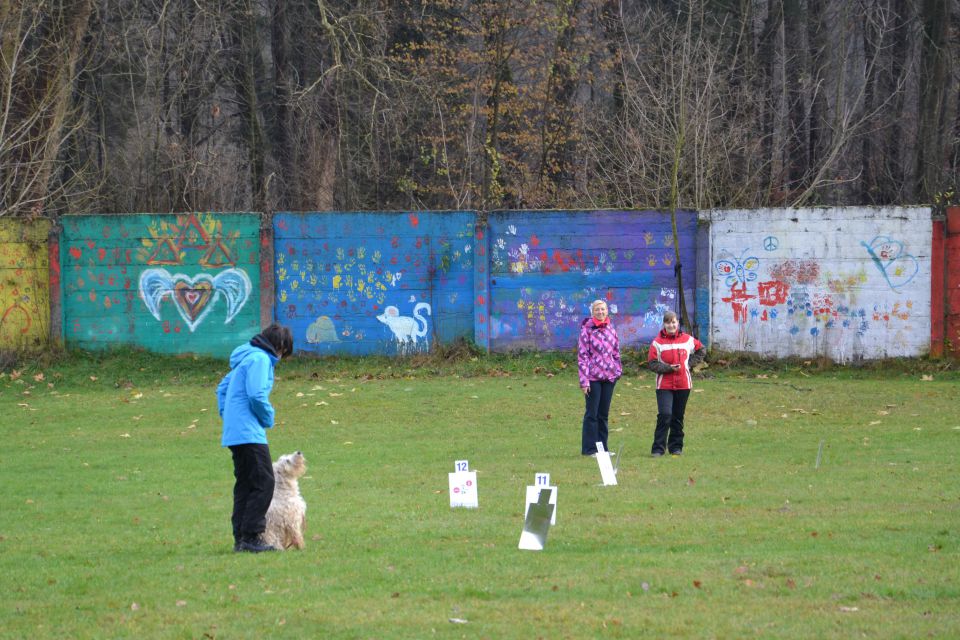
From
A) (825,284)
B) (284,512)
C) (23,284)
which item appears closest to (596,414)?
(284,512)

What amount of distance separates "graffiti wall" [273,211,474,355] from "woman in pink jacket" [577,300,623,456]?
938 centimetres

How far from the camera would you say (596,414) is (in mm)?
14852

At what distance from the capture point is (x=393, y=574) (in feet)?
28.1

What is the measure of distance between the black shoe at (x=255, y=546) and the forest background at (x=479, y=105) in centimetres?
1856

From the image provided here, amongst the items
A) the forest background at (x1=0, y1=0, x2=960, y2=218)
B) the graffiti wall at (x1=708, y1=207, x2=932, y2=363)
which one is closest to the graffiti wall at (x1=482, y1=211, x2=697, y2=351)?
the graffiti wall at (x1=708, y1=207, x2=932, y2=363)

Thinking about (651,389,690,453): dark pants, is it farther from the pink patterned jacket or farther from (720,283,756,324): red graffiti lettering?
(720,283,756,324): red graffiti lettering

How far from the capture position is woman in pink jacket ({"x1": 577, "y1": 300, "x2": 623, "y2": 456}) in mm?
14828

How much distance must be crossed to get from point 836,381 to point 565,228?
5.90 metres

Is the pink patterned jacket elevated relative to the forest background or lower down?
lower down

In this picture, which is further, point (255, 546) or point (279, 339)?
point (255, 546)

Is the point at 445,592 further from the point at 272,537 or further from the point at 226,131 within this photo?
the point at 226,131

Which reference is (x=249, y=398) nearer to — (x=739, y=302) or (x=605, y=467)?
(x=605, y=467)

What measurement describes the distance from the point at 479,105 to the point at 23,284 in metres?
14.5

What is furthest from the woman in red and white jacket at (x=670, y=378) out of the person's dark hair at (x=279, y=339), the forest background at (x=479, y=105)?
the forest background at (x=479, y=105)
